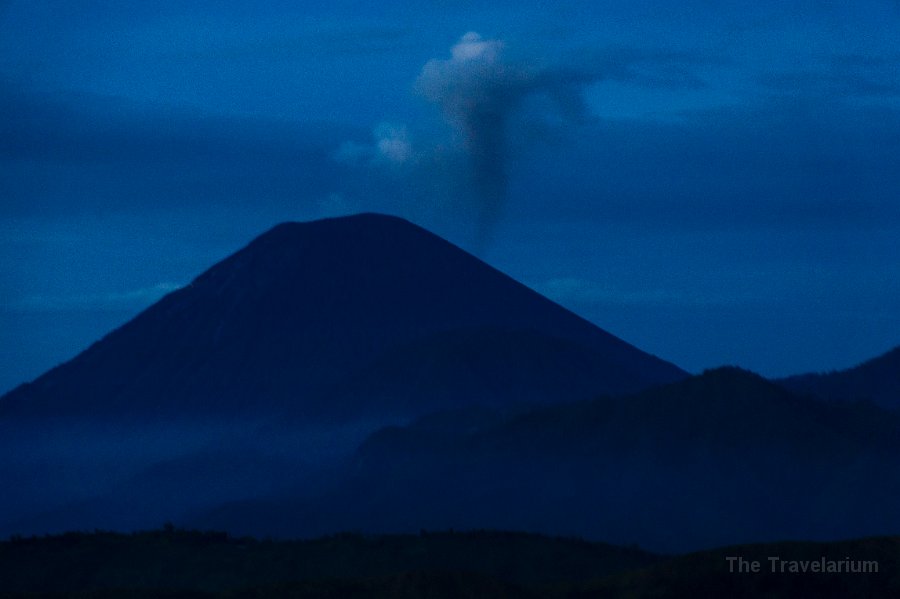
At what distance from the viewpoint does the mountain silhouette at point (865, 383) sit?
142 meters

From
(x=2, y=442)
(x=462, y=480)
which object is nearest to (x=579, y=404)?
(x=462, y=480)

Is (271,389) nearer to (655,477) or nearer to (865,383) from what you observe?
(865,383)

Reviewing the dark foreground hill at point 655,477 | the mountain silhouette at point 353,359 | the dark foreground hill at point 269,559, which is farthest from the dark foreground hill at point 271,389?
the dark foreground hill at point 269,559

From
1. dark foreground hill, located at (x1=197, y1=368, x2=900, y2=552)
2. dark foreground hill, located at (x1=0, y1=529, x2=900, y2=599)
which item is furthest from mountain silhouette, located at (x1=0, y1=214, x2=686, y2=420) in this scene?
dark foreground hill, located at (x1=0, y1=529, x2=900, y2=599)

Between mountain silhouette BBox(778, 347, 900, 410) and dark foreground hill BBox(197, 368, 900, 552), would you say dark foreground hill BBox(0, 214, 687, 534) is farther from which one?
mountain silhouette BBox(778, 347, 900, 410)

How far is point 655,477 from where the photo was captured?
110m

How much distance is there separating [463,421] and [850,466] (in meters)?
42.8

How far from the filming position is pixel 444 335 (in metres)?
180

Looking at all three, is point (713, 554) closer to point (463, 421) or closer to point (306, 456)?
point (463, 421)

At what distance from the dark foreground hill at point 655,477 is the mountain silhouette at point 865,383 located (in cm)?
2472

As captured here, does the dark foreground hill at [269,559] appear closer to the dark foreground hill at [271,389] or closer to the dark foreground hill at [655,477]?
the dark foreground hill at [655,477]

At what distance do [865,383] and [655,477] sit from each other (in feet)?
151

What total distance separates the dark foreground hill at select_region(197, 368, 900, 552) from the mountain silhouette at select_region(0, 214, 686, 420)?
41.0m

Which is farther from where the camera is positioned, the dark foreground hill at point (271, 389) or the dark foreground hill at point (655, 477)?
the dark foreground hill at point (271, 389)
